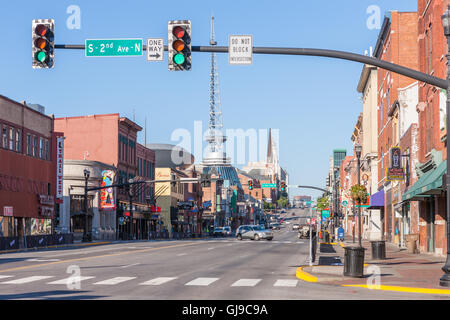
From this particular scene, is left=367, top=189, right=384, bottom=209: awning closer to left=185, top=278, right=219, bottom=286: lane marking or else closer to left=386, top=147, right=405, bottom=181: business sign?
left=386, top=147, right=405, bottom=181: business sign

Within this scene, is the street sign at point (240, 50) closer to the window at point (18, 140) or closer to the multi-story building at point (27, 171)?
the multi-story building at point (27, 171)

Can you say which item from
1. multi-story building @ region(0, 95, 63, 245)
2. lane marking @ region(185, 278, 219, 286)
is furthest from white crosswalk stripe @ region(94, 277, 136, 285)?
multi-story building @ region(0, 95, 63, 245)

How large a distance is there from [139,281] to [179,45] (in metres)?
6.91

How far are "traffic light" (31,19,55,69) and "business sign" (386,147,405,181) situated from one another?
31.1 meters

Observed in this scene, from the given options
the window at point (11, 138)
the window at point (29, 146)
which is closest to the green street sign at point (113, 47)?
the window at point (11, 138)

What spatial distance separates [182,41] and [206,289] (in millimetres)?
6746

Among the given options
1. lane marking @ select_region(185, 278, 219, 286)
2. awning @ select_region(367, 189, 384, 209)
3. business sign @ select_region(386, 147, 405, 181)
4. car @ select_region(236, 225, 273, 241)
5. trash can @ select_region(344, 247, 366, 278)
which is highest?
business sign @ select_region(386, 147, 405, 181)

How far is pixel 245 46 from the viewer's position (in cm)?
1933

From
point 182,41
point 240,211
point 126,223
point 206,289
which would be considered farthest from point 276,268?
point 240,211

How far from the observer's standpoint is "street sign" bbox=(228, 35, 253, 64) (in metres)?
19.3

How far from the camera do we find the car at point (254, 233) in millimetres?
69500

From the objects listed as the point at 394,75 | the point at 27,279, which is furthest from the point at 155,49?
the point at 394,75

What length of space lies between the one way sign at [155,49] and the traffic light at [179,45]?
987 mm
